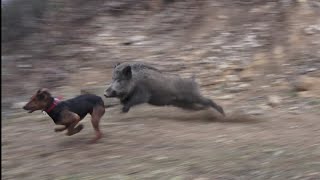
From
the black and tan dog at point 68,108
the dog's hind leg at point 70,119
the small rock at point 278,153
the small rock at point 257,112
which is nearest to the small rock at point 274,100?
the small rock at point 257,112

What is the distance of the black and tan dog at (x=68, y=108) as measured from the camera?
732 cm

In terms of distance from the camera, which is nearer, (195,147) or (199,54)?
(195,147)

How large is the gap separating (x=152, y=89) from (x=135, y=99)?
1.14 feet

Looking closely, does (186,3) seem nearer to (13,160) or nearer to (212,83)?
(212,83)

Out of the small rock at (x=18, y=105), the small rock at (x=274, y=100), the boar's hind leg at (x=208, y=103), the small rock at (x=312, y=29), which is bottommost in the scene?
the small rock at (x=274, y=100)

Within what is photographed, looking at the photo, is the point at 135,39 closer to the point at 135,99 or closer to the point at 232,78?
the point at 232,78

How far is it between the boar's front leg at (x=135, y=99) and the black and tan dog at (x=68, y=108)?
1537 millimetres

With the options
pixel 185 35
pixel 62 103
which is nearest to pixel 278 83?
pixel 185 35

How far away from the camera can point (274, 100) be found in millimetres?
10094

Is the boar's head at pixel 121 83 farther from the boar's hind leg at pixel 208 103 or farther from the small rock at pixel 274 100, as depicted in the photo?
the small rock at pixel 274 100

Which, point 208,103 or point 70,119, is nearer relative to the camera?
point 70,119

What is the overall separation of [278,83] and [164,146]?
3.81m

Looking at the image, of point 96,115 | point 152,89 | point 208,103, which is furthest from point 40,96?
point 208,103

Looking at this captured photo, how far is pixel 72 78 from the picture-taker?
1191 centimetres
